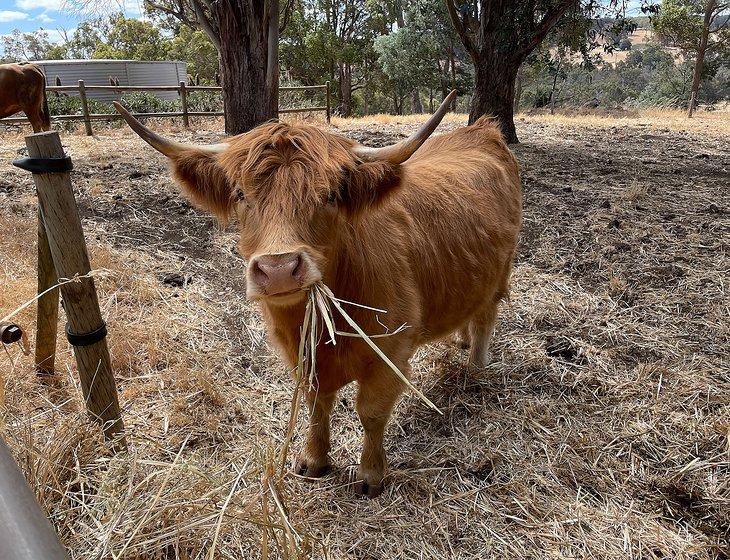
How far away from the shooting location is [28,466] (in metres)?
2.03

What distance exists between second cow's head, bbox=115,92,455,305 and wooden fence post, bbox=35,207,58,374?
1.03 metres

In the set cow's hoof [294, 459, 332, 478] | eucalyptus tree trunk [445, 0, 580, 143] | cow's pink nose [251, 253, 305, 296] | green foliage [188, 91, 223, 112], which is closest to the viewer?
cow's pink nose [251, 253, 305, 296]

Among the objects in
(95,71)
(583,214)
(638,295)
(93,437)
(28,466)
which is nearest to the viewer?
(28,466)

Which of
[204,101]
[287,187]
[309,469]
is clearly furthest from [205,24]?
[204,101]

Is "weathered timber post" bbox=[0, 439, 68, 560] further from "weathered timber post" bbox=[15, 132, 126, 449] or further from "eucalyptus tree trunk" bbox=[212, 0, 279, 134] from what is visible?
"eucalyptus tree trunk" bbox=[212, 0, 279, 134]

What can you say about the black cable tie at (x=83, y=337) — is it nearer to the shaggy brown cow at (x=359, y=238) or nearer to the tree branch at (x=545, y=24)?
the shaggy brown cow at (x=359, y=238)

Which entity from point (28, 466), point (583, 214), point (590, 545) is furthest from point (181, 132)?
point (590, 545)

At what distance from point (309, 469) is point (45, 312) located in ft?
5.93

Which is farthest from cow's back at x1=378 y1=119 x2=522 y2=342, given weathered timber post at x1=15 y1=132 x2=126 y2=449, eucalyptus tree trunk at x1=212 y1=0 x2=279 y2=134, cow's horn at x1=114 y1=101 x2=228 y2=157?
eucalyptus tree trunk at x1=212 y1=0 x2=279 y2=134

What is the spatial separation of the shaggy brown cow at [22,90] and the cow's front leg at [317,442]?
2.08 meters

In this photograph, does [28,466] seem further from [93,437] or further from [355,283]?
[355,283]

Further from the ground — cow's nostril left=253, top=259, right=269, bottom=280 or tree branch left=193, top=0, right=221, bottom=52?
tree branch left=193, top=0, right=221, bottom=52

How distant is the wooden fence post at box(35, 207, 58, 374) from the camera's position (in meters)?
2.67

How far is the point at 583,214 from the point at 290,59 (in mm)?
33868
